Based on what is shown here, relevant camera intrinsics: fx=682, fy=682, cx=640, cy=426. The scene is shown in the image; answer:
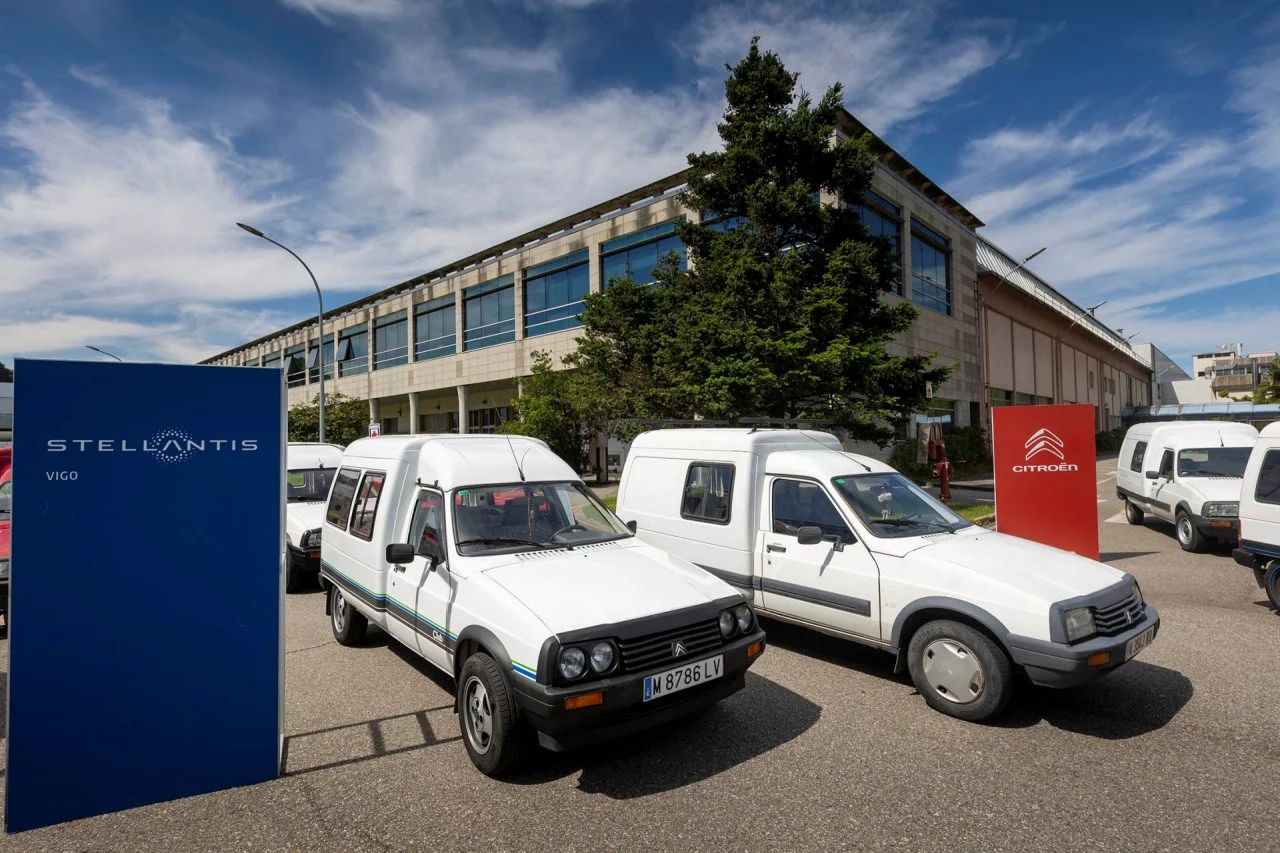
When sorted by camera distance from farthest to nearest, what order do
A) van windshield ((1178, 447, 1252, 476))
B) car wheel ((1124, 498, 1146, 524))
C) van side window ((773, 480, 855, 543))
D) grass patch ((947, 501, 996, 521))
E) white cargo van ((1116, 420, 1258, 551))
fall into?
1. grass patch ((947, 501, 996, 521))
2. car wheel ((1124, 498, 1146, 524))
3. van windshield ((1178, 447, 1252, 476))
4. white cargo van ((1116, 420, 1258, 551))
5. van side window ((773, 480, 855, 543))

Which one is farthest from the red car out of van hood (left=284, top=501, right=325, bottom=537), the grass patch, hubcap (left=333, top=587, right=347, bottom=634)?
the grass patch

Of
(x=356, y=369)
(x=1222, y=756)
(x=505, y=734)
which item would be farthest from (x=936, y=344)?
(x=356, y=369)

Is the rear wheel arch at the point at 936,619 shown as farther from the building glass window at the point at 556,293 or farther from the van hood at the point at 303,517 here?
the building glass window at the point at 556,293

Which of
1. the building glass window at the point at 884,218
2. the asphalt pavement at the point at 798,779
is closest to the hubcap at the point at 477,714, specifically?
the asphalt pavement at the point at 798,779

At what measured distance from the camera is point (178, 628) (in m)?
3.49

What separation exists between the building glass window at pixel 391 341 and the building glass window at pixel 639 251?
18573mm

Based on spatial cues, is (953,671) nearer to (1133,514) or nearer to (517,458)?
(517,458)

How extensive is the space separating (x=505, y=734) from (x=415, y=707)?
1.49 metres

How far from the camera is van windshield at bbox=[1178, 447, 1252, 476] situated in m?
10.9

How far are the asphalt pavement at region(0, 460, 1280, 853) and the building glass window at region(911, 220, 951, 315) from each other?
968 inches

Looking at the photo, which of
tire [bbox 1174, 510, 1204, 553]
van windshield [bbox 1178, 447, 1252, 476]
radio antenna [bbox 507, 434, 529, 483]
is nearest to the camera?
radio antenna [bbox 507, 434, 529, 483]

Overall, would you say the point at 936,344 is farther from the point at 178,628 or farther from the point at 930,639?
the point at 178,628

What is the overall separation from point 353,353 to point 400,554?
48199mm

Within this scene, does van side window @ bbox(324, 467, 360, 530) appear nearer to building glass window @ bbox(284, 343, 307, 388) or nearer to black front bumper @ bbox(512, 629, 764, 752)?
black front bumper @ bbox(512, 629, 764, 752)
